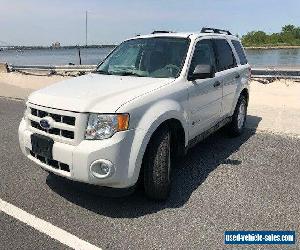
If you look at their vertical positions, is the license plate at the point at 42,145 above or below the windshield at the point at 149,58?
below

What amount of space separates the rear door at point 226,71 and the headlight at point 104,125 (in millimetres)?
2432

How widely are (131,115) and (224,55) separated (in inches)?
119

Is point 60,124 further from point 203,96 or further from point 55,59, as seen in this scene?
point 55,59

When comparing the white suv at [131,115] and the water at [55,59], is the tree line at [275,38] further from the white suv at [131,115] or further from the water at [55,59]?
the white suv at [131,115]

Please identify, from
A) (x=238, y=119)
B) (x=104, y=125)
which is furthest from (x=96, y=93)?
(x=238, y=119)

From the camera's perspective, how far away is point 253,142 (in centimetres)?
675

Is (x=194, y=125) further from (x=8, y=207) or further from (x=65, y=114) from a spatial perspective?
(x=8, y=207)

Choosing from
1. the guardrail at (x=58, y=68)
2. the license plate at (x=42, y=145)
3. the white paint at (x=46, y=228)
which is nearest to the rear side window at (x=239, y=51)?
the license plate at (x=42, y=145)

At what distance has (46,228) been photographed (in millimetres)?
3678

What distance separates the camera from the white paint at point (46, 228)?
3408 millimetres

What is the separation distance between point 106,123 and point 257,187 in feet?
7.37

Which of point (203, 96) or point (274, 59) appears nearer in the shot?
point (203, 96)

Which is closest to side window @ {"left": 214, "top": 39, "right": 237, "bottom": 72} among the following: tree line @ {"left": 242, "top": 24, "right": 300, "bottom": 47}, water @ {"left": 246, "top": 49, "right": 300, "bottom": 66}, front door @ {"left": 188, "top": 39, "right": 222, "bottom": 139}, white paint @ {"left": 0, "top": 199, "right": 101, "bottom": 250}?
front door @ {"left": 188, "top": 39, "right": 222, "bottom": 139}

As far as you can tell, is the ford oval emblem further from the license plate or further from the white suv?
the license plate
